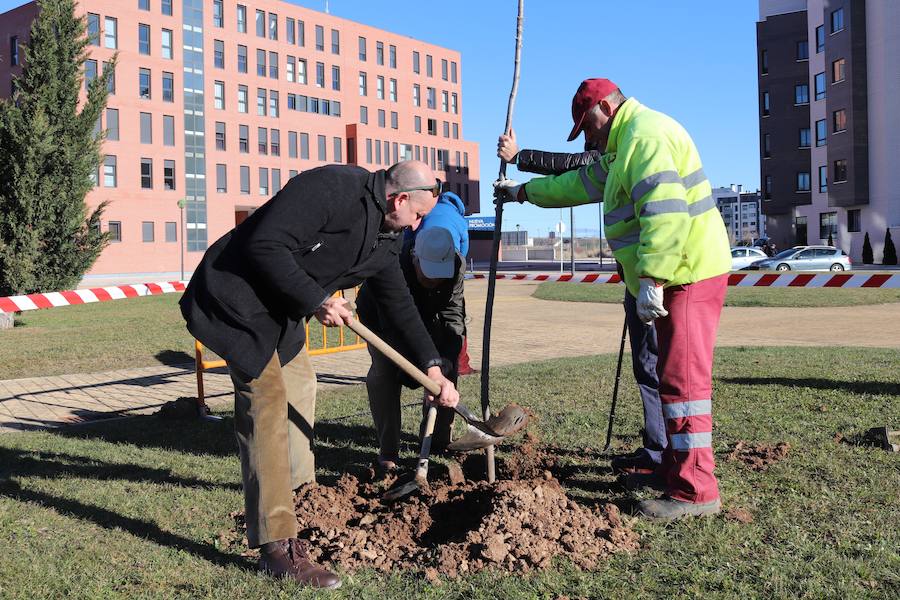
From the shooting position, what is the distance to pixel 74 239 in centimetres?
2003

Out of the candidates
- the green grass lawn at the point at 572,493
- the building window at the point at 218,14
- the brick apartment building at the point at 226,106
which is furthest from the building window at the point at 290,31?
the green grass lawn at the point at 572,493

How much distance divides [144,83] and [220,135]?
7.17 metres

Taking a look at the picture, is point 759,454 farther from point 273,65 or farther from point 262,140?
point 273,65

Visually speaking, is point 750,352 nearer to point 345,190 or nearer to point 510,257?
point 345,190

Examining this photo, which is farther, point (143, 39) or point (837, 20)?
point (143, 39)

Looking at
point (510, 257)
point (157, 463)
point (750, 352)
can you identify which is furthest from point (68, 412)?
point (510, 257)

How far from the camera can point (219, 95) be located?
62.4 metres

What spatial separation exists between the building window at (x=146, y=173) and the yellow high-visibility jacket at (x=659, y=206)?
5731 centimetres

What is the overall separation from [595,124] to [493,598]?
245 centimetres

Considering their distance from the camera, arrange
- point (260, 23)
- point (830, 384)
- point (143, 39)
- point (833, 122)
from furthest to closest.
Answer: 1. point (260, 23)
2. point (143, 39)
3. point (833, 122)
4. point (830, 384)

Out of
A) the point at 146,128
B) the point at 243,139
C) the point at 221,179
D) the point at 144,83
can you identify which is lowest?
the point at 221,179

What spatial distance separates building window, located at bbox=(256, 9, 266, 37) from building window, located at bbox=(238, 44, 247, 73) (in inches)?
75.9

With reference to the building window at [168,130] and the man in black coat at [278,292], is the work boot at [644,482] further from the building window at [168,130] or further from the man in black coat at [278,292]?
the building window at [168,130]

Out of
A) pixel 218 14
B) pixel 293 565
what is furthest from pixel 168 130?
pixel 293 565
